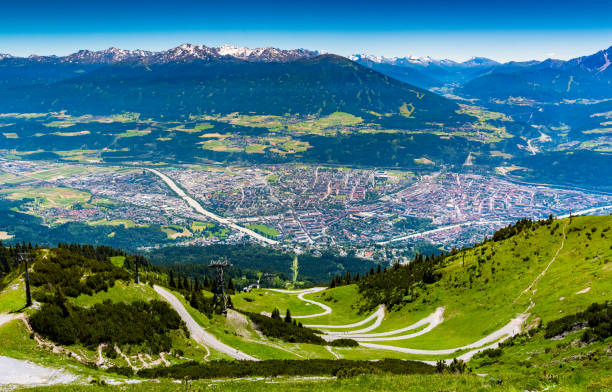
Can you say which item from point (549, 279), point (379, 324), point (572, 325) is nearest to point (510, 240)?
point (549, 279)

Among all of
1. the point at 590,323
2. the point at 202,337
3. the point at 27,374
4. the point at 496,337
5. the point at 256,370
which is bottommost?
the point at 496,337

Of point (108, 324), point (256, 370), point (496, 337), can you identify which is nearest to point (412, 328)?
point (496, 337)

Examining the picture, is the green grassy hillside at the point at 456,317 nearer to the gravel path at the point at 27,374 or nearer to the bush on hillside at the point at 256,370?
the gravel path at the point at 27,374

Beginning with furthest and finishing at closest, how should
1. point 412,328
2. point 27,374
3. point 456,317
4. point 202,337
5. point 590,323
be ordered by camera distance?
point 412,328 → point 456,317 → point 202,337 → point 590,323 → point 27,374

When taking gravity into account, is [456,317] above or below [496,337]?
below

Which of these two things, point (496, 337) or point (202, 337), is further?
point (496, 337)

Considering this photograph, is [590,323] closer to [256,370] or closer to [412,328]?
[256,370]

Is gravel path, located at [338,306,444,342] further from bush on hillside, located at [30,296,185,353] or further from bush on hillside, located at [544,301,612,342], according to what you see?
bush on hillside, located at [30,296,185,353]

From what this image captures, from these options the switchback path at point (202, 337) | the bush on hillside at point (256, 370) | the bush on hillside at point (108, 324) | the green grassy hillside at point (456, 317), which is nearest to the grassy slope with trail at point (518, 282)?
the green grassy hillside at point (456, 317)

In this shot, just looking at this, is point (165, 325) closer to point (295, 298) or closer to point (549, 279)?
point (549, 279)

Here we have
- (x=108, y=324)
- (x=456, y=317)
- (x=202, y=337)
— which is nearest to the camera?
(x=108, y=324)

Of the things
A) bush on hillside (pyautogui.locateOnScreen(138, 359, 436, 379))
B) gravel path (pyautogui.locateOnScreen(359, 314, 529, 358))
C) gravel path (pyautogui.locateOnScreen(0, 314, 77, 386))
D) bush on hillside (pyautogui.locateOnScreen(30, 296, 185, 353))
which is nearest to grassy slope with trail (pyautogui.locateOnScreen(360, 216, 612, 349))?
gravel path (pyautogui.locateOnScreen(359, 314, 529, 358))
